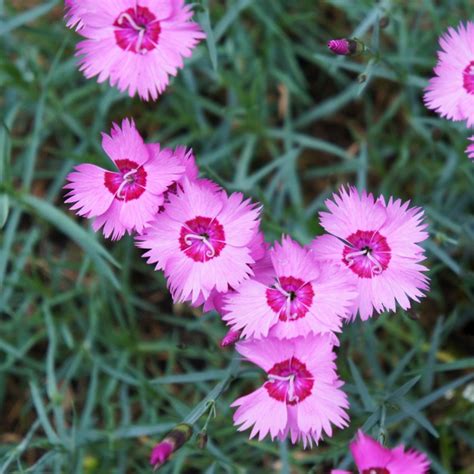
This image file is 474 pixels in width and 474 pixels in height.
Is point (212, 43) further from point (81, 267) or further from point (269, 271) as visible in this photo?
point (81, 267)

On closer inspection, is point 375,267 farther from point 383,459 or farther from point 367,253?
point 383,459

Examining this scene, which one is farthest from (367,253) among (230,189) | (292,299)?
(230,189)

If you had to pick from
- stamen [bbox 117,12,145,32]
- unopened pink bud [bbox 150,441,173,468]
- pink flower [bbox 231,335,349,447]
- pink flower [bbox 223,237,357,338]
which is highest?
stamen [bbox 117,12,145,32]

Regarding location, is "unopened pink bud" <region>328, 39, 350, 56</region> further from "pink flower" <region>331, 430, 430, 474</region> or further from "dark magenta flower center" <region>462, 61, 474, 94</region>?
"pink flower" <region>331, 430, 430, 474</region>

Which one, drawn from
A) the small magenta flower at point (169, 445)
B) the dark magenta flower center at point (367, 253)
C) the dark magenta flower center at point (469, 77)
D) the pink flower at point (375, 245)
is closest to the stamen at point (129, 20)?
the pink flower at point (375, 245)

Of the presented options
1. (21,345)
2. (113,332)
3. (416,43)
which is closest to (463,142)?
(416,43)

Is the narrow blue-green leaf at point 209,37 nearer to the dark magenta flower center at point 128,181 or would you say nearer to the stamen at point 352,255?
the dark magenta flower center at point 128,181

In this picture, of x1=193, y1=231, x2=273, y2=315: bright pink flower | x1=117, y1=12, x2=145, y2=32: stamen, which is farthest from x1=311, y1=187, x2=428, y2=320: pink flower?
x1=117, y1=12, x2=145, y2=32: stamen

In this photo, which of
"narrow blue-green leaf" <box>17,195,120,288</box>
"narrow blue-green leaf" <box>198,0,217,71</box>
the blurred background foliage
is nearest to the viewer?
"narrow blue-green leaf" <box>198,0,217,71</box>
